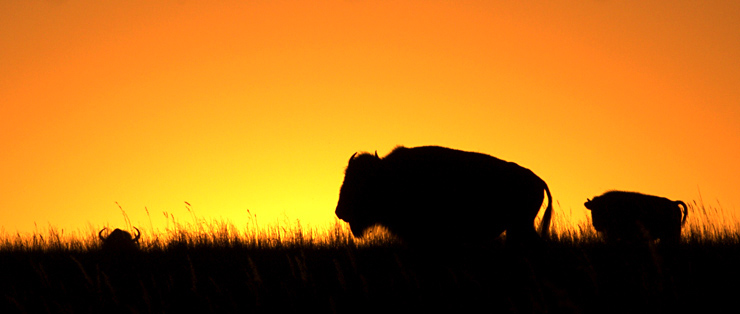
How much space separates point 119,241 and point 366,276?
5.05m

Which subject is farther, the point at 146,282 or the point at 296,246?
the point at 296,246

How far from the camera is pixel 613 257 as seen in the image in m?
6.77

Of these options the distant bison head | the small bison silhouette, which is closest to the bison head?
the distant bison head

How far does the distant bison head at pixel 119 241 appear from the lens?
8.98 m

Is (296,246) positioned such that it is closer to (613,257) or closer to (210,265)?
(210,265)

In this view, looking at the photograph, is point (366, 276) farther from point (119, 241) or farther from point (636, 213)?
point (636, 213)

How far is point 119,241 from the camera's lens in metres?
9.77

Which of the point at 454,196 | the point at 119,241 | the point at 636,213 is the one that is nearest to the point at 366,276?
the point at 454,196

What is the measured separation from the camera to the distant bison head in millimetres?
8977

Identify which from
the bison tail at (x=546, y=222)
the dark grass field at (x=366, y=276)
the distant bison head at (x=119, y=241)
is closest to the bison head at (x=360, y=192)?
the dark grass field at (x=366, y=276)

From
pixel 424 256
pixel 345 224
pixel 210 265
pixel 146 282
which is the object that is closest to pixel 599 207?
pixel 345 224

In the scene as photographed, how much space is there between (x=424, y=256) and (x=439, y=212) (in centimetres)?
47

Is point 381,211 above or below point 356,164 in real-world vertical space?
below

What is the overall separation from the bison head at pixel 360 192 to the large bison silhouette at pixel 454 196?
0.02 metres
